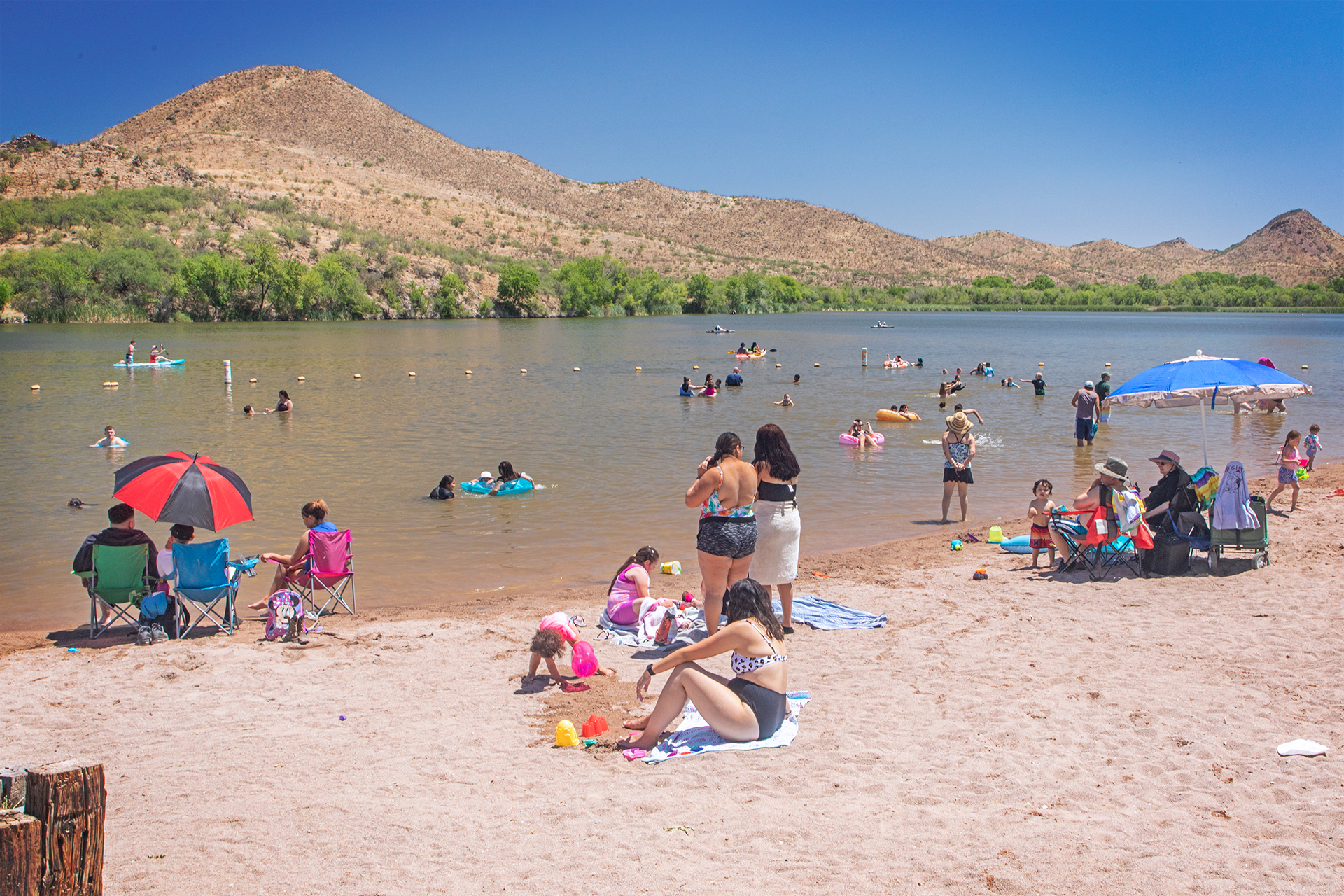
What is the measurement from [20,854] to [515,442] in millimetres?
17834

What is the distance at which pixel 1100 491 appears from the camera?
31.0 ft

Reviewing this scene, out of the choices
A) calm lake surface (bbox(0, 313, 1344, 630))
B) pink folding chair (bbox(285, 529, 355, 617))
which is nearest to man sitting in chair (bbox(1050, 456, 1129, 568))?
calm lake surface (bbox(0, 313, 1344, 630))

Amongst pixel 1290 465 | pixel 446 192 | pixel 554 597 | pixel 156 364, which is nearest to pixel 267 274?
pixel 156 364

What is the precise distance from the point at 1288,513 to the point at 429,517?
474 inches

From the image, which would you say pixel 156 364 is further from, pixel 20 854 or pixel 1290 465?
pixel 20 854

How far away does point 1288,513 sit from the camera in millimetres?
12031

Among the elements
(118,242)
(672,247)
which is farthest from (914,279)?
(118,242)

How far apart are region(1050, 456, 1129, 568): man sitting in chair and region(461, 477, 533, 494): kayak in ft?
27.9

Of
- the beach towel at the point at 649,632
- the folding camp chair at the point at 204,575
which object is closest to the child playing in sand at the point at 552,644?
the beach towel at the point at 649,632

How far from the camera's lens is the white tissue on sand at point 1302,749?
17.0 feet

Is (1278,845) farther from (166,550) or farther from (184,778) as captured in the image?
(166,550)

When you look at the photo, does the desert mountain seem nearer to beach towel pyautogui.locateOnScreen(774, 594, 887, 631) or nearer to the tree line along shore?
the tree line along shore

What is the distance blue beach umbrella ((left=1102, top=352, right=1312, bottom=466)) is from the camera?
990 centimetres

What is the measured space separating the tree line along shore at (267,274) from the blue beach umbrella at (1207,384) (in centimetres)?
7291
